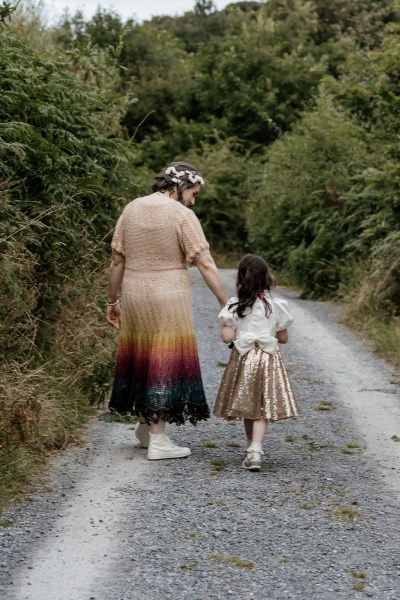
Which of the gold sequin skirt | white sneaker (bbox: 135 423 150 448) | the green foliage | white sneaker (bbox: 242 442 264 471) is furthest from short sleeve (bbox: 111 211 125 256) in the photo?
the green foliage

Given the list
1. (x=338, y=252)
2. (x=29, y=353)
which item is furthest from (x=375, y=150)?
(x=29, y=353)

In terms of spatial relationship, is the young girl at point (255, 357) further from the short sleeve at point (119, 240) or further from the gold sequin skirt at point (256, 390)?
the short sleeve at point (119, 240)

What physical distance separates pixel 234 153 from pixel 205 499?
2916 centimetres

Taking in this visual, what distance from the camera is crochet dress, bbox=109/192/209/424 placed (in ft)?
24.4

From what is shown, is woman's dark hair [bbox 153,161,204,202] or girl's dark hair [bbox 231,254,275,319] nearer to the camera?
girl's dark hair [bbox 231,254,275,319]

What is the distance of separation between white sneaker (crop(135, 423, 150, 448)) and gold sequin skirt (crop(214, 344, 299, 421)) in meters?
0.61

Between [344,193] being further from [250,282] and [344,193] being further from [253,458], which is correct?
[253,458]

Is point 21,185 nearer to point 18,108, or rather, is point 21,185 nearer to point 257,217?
point 18,108

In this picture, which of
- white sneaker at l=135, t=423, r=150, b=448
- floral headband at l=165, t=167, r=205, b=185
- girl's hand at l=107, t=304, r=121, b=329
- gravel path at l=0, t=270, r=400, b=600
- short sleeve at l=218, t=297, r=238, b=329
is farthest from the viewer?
girl's hand at l=107, t=304, r=121, b=329

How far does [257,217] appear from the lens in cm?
2609

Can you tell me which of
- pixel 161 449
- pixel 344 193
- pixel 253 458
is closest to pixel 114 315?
pixel 161 449

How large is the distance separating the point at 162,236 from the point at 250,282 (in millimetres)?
670

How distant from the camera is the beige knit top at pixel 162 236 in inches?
292

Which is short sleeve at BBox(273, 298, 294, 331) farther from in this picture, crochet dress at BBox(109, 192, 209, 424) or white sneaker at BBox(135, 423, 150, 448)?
white sneaker at BBox(135, 423, 150, 448)
